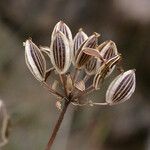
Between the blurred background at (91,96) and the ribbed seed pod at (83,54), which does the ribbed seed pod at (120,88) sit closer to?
the ribbed seed pod at (83,54)

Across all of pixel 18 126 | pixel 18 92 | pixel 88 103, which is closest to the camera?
pixel 88 103

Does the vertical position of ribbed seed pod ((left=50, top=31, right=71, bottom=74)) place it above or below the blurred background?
below

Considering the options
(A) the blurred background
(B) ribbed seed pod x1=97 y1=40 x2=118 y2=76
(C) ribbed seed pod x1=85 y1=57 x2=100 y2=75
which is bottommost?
(C) ribbed seed pod x1=85 y1=57 x2=100 y2=75

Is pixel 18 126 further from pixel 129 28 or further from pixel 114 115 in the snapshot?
pixel 129 28

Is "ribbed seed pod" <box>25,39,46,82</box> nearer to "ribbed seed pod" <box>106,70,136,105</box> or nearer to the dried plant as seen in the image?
the dried plant

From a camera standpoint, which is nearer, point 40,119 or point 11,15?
point 40,119

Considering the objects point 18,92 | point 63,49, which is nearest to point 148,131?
point 18,92

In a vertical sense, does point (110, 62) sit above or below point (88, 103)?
above

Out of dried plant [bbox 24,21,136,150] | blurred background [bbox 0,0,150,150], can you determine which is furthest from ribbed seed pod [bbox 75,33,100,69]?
blurred background [bbox 0,0,150,150]

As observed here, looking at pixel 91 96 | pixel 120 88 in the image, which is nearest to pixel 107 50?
pixel 120 88
